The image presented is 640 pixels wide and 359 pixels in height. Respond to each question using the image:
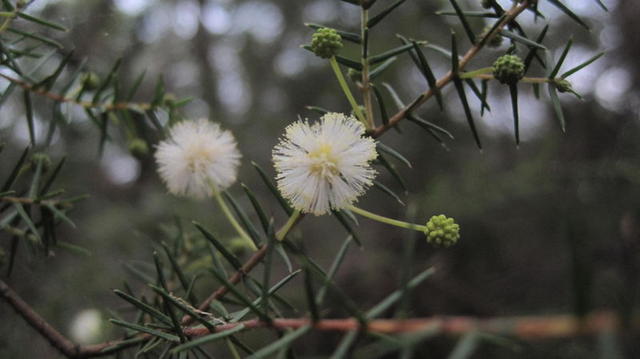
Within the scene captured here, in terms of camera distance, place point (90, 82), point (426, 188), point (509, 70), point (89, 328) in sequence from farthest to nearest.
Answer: point (426, 188)
point (89, 328)
point (90, 82)
point (509, 70)

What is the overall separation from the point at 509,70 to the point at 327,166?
0.46m

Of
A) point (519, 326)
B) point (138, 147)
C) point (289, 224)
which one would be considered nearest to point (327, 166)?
point (289, 224)

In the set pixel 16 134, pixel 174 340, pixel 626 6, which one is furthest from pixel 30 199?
pixel 626 6

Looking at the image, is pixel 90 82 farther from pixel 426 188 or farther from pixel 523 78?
pixel 426 188

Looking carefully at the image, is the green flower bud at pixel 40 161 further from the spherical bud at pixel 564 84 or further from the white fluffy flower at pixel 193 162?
the spherical bud at pixel 564 84

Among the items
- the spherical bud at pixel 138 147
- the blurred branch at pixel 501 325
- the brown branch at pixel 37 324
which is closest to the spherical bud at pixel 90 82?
the spherical bud at pixel 138 147

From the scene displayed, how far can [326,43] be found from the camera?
3.62 feet

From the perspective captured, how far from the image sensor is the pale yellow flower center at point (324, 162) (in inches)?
44.6

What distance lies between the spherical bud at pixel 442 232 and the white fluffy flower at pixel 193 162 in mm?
669

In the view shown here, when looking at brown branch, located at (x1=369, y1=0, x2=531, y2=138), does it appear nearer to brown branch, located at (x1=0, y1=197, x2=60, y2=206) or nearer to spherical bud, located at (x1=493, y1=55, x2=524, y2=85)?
spherical bud, located at (x1=493, y1=55, x2=524, y2=85)

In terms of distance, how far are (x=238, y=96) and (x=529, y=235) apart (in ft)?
15.0

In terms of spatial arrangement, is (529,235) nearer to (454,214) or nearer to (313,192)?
(454,214)

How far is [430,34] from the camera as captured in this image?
13.4 feet

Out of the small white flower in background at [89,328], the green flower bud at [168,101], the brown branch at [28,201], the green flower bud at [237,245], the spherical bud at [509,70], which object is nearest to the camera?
the spherical bud at [509,70]
